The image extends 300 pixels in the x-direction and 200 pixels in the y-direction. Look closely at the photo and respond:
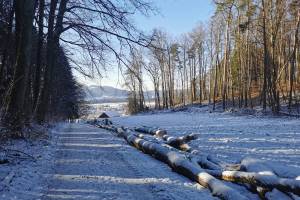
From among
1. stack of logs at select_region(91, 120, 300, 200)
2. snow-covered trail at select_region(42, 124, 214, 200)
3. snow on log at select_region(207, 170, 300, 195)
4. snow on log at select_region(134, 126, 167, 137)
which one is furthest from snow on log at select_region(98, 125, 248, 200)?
snow on log at select_region(134, 126, 167, 137)

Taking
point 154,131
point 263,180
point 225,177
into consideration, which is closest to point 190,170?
point 225,177

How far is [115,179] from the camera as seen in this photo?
7.69 metres

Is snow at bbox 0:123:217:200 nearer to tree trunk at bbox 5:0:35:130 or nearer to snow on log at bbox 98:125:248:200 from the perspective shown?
snow on log at bbox 98:125:248:200

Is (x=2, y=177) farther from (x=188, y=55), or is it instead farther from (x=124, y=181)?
(x=188, y=55)

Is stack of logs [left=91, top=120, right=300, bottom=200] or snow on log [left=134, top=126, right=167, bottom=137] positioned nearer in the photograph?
stack of logs [left=91, top=120, right=300, bottom=200]

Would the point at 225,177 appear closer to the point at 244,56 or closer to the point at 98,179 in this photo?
the point at 98,179

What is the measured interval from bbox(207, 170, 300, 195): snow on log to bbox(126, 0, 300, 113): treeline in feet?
18.6

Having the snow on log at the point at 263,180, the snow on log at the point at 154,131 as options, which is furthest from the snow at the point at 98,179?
the snow on log at the point at 154,131

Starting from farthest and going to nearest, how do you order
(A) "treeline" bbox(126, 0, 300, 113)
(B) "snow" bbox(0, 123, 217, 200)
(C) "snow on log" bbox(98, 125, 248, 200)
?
(A) "treeline" bbox(126, 0, 300, 113)
(B) "snow" bbox(0, 123, 217, 200)
(C) "snow on log" bbox(98, 125, 248, 200)

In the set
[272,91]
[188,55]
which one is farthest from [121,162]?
[188,55]

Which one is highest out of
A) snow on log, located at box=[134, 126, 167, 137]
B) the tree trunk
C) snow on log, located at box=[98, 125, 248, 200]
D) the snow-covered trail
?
the tree trunk

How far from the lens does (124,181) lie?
750 centimetres

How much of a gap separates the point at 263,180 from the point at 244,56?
47.1 metres

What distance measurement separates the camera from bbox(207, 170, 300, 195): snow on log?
5.34m
